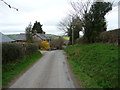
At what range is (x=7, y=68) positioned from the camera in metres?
15.1

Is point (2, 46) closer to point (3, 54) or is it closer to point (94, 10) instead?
point (3, 54)

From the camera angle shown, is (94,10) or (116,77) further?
(94,10)

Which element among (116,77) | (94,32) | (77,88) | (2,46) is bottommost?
(77,88)

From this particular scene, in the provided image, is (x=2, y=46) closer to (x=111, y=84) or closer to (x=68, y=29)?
(x=111, y=84)

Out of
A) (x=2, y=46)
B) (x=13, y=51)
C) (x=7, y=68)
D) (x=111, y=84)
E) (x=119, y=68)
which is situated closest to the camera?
(x=111, y=84)

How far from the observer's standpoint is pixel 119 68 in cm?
1054

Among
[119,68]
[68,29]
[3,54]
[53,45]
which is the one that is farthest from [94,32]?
[53,45]

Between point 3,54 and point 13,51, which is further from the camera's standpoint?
point 13,51

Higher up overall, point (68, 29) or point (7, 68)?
point (68, 29)

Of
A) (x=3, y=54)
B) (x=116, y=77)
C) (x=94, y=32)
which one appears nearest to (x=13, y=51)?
(x=3, y=54)

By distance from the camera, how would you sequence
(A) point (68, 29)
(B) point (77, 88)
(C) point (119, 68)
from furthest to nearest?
(A) point (68, 29) → (C) point (119, 68) → (B) point (77, 88)

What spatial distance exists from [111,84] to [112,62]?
11.1 feet

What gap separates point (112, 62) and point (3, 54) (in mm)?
8911

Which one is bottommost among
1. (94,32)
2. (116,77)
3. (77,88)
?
(77,88)
